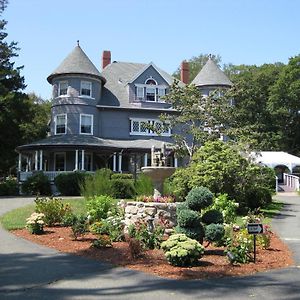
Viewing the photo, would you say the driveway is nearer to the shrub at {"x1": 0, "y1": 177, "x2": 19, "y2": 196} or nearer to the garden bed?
the garden bed

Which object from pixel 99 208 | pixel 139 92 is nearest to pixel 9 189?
pixel 139 92

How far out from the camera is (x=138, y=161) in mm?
38125

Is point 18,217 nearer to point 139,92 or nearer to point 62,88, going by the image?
point 62,88

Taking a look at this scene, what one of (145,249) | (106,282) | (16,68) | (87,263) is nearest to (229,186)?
(145,249)

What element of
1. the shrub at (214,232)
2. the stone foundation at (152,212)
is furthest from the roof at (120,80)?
the shrub at (214,232)

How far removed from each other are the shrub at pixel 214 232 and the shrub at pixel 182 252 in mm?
1299

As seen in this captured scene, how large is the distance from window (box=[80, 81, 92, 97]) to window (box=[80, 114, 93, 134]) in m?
1.86

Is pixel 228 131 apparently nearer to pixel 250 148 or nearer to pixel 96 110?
pixel 250 148

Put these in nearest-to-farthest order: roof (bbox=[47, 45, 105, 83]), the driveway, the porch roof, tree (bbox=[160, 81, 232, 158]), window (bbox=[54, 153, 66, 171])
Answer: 1. the driveway
2. tree (bbox=[160, 81, 232, 158])
3. the porch roof
4. roof (bbox=[47, 45, 105, 83])
5. window (bbox=[54, 153, 66, 171])

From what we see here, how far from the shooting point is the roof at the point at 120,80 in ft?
129

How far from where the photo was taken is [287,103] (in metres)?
62.9

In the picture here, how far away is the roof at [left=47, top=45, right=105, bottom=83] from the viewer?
37.0 m

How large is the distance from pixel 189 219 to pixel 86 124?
92.6ft

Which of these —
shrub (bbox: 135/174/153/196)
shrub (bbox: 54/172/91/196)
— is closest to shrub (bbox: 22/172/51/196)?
shrub (bbox: 54/172/91/196)
